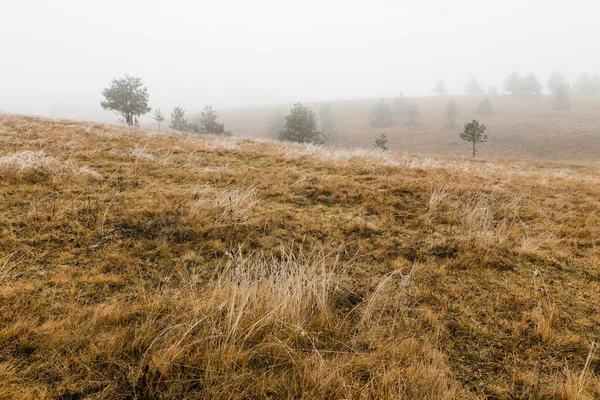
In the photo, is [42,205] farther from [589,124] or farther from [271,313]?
[589,124]

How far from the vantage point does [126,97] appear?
40406mm

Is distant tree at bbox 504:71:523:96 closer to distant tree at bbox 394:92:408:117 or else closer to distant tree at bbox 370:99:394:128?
distant tree at bbox 394:92:408:117

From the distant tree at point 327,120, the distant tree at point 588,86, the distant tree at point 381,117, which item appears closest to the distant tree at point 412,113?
the distant tree at point 381,117

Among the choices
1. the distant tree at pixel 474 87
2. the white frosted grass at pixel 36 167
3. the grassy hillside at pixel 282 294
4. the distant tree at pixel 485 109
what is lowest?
the grassy hillside at pixel 282 294

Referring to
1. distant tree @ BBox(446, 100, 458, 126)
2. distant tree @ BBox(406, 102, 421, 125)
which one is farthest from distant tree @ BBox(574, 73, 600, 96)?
distant tree @ BBox(406, 102, 421, 125)

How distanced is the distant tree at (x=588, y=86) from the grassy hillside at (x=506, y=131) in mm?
32876

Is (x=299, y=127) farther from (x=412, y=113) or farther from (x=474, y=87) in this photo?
(x=474, y=87)

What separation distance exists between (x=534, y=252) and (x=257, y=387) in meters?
4.09

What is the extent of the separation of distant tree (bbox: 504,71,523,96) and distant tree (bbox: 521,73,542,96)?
1.32 meters

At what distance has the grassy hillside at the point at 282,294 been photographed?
1.92m

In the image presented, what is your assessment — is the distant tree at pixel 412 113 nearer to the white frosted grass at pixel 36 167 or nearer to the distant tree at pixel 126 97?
the distant tree at pixel 126 97

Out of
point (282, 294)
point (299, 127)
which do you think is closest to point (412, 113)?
point (299, 127)

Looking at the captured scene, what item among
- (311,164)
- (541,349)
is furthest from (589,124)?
(541,349)

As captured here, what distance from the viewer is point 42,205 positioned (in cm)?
423
